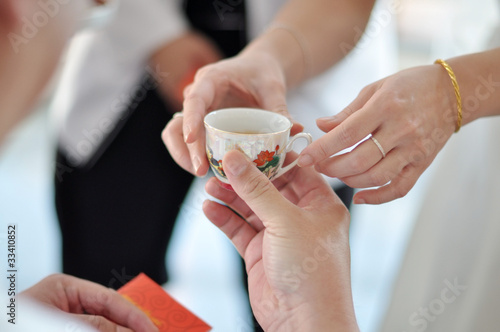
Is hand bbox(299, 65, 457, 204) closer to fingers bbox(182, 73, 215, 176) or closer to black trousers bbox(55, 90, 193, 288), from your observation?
fingers bbox(182, 73, 215, 176)

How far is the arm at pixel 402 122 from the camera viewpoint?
2.54 feet

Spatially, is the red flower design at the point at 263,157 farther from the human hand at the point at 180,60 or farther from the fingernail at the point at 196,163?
the human hand at the point at 180,60

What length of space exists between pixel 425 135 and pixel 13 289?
82 centimetres

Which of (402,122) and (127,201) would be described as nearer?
(402,122)

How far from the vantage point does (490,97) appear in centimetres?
84

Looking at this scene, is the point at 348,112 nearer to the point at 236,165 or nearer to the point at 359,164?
the point at 359,164

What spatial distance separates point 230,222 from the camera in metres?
0.94

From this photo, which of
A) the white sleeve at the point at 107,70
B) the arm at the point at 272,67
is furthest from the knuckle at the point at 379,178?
the white sleeve at the point at 107,70

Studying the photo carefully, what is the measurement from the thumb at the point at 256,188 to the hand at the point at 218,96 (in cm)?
16

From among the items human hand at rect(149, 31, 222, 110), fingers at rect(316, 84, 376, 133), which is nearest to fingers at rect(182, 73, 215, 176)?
fingers at rect(316, 84, 376, 133)

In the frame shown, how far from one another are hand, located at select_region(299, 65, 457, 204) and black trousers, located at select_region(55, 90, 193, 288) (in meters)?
0.57

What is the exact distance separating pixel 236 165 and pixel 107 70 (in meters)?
0.76

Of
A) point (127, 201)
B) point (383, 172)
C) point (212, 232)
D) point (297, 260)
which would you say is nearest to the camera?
point (297, 260)

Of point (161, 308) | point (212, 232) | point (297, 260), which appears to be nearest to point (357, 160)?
point (297, 260)
